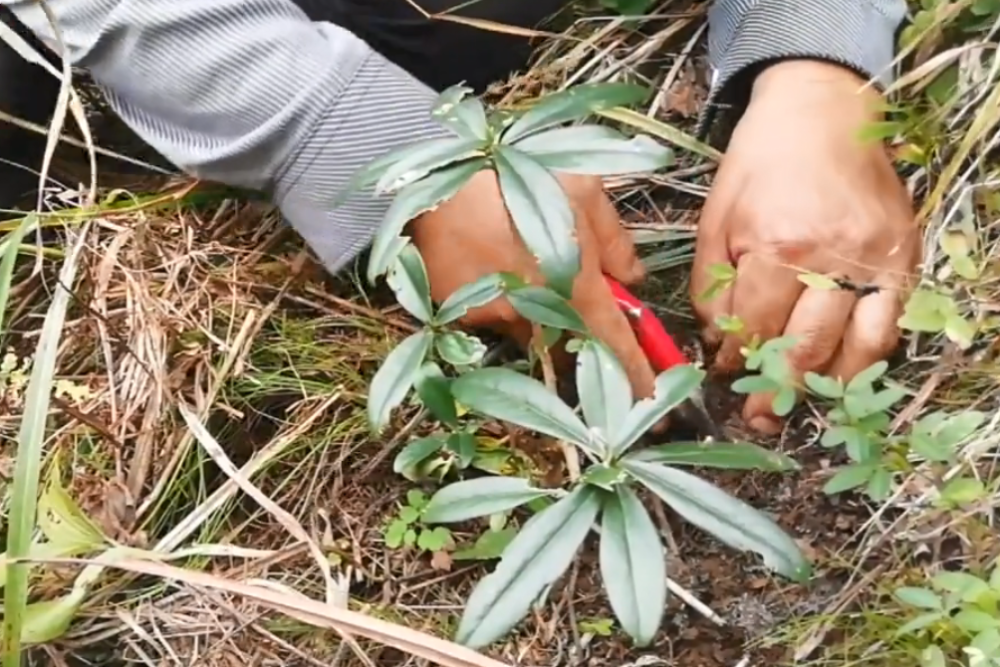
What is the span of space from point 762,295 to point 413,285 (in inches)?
11.0

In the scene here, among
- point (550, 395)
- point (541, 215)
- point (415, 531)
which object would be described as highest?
point (541, 215)

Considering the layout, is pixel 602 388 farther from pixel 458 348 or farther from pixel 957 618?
pixel 957 618

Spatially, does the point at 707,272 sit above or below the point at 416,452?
above

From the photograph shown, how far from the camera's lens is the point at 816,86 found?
1016 mm

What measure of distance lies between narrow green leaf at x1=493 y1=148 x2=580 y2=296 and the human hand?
0.73 ft

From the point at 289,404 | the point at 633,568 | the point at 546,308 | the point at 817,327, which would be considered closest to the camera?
the point at 633,568

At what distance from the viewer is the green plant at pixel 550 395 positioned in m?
0.74

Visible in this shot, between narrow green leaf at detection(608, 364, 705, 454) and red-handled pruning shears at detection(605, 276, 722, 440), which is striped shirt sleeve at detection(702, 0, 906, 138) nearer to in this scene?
red-handled pruning shears at detection(605, 276, 722, 440)

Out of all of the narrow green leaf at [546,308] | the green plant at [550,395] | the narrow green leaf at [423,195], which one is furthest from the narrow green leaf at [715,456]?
the narrow green leaf at [423,195]

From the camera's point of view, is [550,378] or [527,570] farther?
[550,378]

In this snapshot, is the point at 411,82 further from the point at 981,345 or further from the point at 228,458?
the point at 981,345

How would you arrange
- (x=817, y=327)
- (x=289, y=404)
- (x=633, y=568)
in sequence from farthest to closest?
(x=289, y=404)
(x=817, y=327)
(x=633, y=568)

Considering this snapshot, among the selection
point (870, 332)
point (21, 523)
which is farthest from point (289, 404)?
point (870, 332)

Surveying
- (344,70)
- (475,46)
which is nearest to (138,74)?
(344,70)
